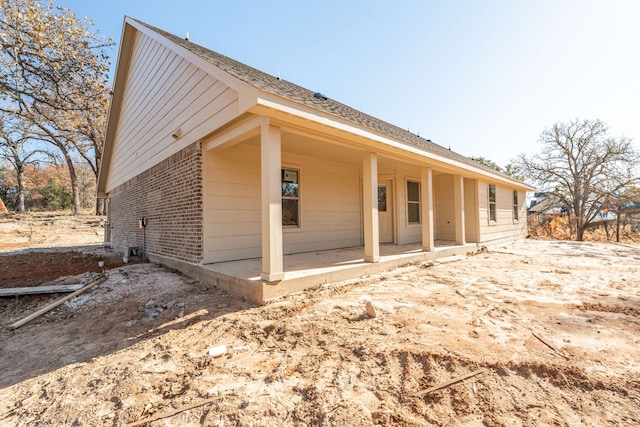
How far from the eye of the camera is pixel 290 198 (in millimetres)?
6461

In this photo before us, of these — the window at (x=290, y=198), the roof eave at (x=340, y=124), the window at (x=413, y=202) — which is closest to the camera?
the roof eave at (x=340, y=124)

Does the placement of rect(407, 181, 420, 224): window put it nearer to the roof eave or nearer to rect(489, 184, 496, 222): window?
the roof eave

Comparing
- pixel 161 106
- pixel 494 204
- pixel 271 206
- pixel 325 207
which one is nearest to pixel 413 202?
pixel 325 207

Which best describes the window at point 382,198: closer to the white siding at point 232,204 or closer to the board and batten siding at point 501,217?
the board and batten siding at point 501,217

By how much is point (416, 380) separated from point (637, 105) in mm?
19728

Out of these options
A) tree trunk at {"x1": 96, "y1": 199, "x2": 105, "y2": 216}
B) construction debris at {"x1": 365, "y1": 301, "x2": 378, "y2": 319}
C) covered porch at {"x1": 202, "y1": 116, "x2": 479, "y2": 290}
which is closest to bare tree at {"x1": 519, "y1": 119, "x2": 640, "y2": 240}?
covered porch at {"x1": 202, "y1": 116, "x2": 479, "y2": 290}

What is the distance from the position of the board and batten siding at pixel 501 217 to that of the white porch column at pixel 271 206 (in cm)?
776

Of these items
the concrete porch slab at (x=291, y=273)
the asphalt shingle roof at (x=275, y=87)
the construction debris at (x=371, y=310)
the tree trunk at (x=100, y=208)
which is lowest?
the construction debris at (x=371, y=310)

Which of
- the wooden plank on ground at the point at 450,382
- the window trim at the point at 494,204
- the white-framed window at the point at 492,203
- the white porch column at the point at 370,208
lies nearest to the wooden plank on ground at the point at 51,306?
the wooden plank on ground at the point at 450,382

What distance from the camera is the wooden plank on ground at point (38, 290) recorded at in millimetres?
4022

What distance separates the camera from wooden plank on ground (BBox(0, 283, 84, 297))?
13.2ft

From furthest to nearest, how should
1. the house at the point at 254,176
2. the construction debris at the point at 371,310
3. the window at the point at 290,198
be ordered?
1. the window at the point at 290,198
2. the house at the point at 254,176
3. the construction debris at the point at 371,310

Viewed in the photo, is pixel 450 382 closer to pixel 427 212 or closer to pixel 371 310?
pixel 371 310

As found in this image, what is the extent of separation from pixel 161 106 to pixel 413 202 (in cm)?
752
